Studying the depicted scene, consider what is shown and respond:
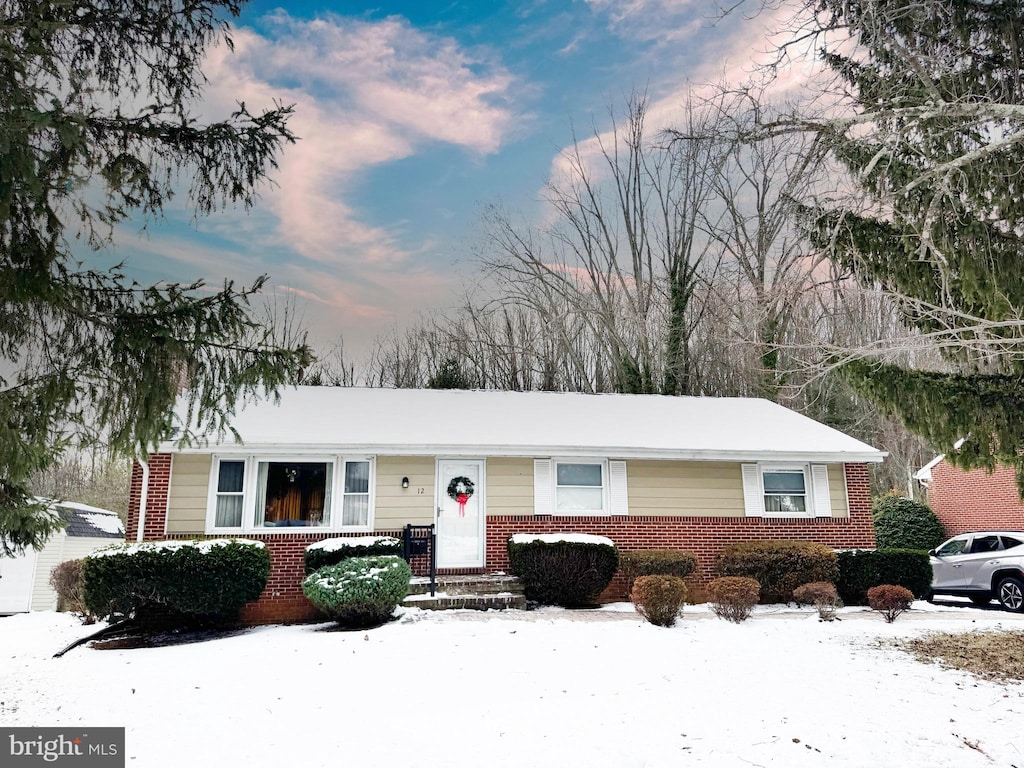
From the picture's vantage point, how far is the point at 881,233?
8219 mm

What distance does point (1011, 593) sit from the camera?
13.5 meters

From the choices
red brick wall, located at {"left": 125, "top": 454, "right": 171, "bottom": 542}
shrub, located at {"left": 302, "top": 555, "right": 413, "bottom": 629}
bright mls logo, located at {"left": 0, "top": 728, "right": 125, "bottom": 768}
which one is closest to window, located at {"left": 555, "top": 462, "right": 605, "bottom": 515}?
shrub, located at {"left": 302, "top": 555, "right": 413, "bottom": 629}

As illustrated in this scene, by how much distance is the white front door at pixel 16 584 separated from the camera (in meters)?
21.4

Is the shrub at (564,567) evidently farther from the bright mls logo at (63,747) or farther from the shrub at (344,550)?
the bright mls logo at (63,747)

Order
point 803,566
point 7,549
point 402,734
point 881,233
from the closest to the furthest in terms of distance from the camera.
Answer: point 402,734 < point 7,549 < point 881,233 < point 803,566

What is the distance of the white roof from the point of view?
43.1ft

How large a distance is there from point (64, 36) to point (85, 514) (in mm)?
Result: 23364

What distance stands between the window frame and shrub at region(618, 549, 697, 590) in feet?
3.50

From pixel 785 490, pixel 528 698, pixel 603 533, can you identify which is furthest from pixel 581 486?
pixel 528 698

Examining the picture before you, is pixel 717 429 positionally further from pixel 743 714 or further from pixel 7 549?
pixel 7 549

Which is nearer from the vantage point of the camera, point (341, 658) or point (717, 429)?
point (341, 658)

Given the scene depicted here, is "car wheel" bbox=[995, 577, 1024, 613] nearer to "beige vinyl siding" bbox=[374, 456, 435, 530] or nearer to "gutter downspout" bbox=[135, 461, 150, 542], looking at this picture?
"beige vinyl siding" bbox=[374, 456, 435, 530]

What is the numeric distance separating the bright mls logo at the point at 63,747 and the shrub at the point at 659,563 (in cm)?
888

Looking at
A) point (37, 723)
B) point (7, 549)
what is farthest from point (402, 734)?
point (7, 549)
